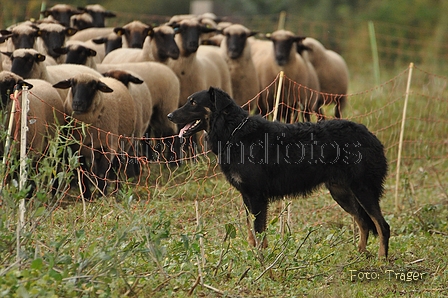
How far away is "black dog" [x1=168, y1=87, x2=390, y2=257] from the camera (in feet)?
21.3

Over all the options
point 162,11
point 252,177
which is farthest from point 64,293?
point 162,11

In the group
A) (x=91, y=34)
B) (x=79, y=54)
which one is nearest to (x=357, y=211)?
(x=79, y=54)

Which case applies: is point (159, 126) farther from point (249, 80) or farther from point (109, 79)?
point (249, 80)

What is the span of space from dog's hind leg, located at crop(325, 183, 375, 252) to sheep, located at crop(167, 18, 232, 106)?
17.2 feet

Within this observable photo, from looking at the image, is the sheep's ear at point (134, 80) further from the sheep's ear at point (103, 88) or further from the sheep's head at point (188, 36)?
the sheep's head at point (188, 36)

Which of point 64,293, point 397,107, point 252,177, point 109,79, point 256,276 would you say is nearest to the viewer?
point 64,293

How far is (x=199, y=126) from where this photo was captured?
6652 mm

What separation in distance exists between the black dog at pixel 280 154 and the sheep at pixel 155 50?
5.30 meters

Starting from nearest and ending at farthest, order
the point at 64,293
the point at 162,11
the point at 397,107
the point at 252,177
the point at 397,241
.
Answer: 1. the point at 64,293
2. the point at 252,177
3. the point at 397,241
4. the point at 397,107
5. the point at 162,11

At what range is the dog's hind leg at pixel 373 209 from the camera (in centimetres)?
664

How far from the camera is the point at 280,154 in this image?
6.52 m

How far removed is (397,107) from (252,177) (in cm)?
845

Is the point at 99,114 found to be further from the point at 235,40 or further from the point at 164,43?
the point at 235,40

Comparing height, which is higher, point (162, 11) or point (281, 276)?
point (281, 276)
